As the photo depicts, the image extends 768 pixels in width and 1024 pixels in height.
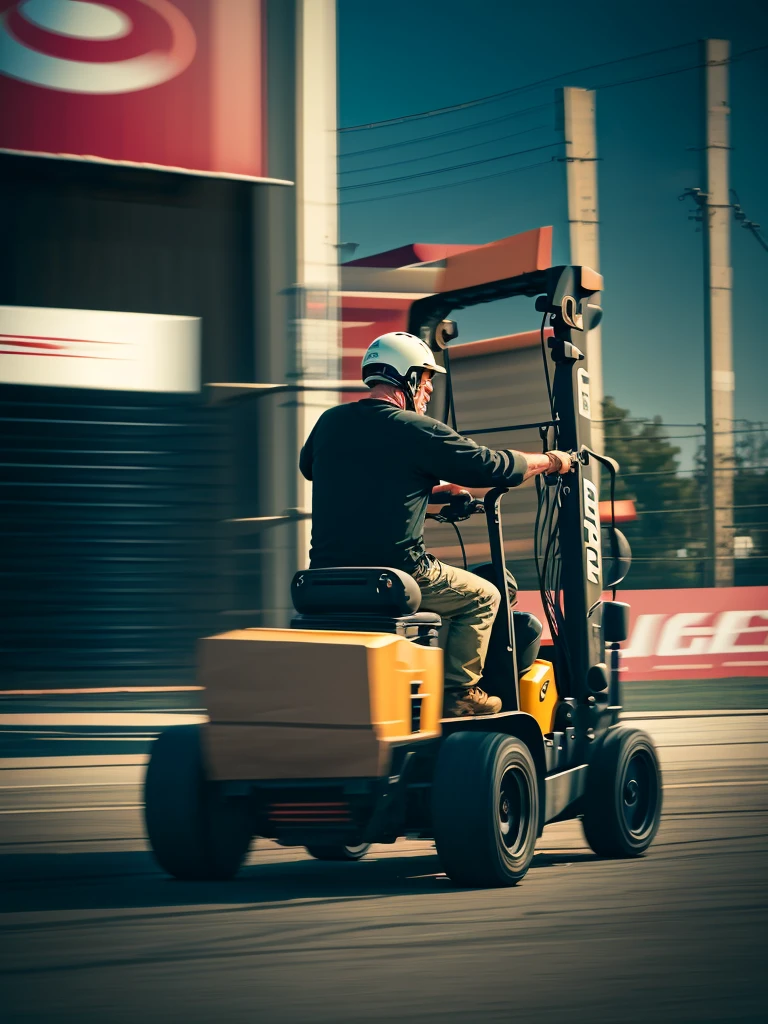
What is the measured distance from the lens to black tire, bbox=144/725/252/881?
6.36 m

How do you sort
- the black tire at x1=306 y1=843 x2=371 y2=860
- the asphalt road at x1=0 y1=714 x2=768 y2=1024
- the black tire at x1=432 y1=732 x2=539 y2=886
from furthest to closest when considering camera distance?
1. the black tire at x1=306 y1=843 x2=371 y2=860
2. the black tire at x1=432 y1=732 x2=539 y2=886
3. the asphalt road at x1=0 y1=714 x2=768 y2=1024

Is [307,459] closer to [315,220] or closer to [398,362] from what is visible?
[398,362]

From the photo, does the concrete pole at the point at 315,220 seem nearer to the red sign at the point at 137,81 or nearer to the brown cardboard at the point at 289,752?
the red sign at the point at 137,81

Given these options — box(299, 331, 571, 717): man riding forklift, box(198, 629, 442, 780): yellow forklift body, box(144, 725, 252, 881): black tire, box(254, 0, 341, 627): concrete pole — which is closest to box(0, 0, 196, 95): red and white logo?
box(254, 0, 341, 627): concrete pole

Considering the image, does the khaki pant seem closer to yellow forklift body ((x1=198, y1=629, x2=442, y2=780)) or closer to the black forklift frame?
yellow forklift body ((x1=198, y1=629, x2=442, y2=780))

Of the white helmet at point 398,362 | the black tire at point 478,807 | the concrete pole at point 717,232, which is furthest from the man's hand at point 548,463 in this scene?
the concrete pole at point 717,232

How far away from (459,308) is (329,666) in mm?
2789

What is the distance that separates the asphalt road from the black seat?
103 cm

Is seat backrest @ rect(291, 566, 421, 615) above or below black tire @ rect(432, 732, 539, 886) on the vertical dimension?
above

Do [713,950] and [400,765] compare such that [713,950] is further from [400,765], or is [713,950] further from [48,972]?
[48,972]

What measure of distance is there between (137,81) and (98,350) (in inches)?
93.6

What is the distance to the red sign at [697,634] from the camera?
18375 millimetres

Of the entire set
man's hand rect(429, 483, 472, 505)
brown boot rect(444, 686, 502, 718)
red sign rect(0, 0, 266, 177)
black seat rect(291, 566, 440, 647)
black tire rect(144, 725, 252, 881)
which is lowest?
black tire rect(144, 725, 252, 881)

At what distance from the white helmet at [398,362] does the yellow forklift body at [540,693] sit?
1.31 m
